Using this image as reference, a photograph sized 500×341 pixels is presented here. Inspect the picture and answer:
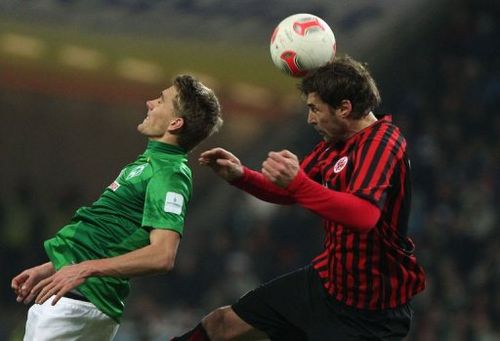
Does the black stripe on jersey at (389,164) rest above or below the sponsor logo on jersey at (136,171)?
above

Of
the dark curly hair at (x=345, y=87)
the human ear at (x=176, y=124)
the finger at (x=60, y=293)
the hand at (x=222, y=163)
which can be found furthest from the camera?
the hand at (x=222, y=163)

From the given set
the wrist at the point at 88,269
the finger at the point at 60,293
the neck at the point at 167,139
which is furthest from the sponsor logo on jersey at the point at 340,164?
the finger at the point at 60,293

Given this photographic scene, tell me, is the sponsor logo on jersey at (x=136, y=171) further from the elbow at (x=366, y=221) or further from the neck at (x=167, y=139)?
the elbow at (x=366, y=221)

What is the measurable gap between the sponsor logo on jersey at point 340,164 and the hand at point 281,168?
1.40 ft

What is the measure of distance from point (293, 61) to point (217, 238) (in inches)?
273

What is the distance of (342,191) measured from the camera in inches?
171

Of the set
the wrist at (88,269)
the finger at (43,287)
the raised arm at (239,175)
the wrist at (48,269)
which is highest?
the raised arm at (239,175)

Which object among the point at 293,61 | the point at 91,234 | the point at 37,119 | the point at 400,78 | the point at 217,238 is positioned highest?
the point at 293,61

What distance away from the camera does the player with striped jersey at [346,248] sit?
14.1 ft

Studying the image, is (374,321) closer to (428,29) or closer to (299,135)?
(299,135)

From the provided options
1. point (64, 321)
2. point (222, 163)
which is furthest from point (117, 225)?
point (222, 163)

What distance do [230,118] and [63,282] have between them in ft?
28.2

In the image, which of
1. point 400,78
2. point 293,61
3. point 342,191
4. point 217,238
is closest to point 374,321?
point 342,191

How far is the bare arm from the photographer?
158 inches
